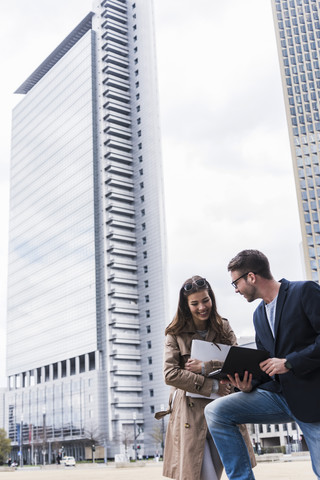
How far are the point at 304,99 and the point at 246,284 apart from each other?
111 meters

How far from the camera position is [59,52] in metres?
131

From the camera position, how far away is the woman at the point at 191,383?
4770 mm

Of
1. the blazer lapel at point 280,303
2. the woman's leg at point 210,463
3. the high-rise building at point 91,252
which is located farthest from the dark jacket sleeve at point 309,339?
the high-rise building at point 91,252

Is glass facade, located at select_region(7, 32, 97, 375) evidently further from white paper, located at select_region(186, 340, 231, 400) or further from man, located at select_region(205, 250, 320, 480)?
man, located at select_region(205, 250, 320, 480)

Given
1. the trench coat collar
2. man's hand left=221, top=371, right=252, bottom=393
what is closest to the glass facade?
the trench coat collar

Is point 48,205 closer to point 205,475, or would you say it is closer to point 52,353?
point 52,353

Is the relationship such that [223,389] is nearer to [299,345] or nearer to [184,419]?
[184,419]

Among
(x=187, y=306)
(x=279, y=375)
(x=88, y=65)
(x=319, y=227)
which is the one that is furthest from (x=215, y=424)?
(x=88, y=65)

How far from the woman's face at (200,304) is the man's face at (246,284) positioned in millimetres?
745

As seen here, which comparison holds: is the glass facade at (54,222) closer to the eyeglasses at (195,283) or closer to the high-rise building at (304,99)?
the high-rise building at (304,99)

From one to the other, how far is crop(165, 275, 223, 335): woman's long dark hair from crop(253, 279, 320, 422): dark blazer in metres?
1.02

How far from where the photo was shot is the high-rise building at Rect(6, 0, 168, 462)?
9725 cm

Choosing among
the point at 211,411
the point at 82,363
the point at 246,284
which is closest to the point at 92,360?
the point at 82,363

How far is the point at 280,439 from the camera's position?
9062 cm
